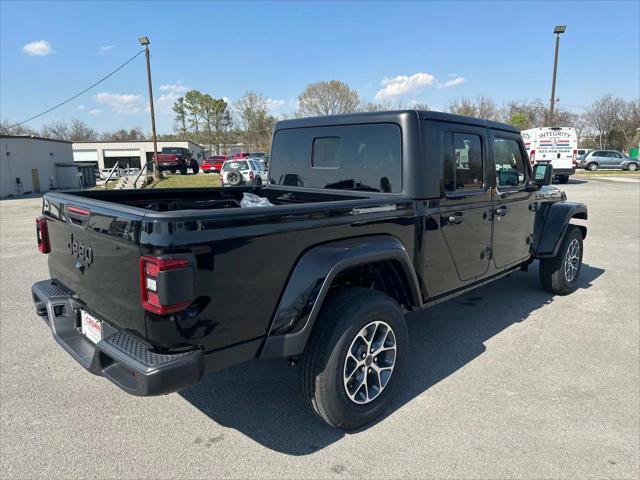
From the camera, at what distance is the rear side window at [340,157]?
3.36 meters

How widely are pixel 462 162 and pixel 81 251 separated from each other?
9.46 ft

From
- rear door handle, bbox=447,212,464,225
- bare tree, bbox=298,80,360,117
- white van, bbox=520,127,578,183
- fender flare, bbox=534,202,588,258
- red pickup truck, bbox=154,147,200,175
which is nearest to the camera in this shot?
rear door handle, bbox=447,212,464,225

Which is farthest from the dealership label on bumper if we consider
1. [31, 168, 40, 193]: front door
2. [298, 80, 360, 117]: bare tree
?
[298, 80, 360, 117]: bare tree

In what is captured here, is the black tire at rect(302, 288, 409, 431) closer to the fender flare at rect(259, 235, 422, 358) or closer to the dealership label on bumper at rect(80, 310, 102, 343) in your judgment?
the fender flare at rect(259, 235, 422, 358)

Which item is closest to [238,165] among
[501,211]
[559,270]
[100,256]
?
[559,270]

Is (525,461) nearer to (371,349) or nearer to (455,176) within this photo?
(371,349)

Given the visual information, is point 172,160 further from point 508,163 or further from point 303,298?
point 303,298

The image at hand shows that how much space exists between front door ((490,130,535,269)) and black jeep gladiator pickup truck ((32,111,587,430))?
0.09 ft

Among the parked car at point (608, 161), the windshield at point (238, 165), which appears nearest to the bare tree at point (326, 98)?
the parked car at point (608, 161)

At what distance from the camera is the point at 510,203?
14.2ft

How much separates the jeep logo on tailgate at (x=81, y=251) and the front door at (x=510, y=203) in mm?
3278

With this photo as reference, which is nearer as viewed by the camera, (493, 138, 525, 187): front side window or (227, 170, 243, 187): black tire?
(493, 138, 525, 187): front side window

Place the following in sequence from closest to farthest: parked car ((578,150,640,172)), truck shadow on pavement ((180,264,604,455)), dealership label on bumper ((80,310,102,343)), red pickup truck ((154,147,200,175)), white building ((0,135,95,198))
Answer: dealership label on bumper ((80,310,102,343)) → truck shadow on pavement ((180,264,604,455)) → white building ((0,135,95,198)) → red pickup truck ((154,147,200,175)) → parked car ((578,150,640,172))

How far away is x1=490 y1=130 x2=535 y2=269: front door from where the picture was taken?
4160 mm
